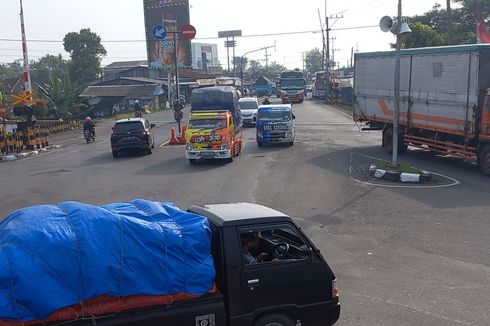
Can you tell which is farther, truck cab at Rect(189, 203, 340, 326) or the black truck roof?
the black truck roof

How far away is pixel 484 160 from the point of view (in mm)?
18141

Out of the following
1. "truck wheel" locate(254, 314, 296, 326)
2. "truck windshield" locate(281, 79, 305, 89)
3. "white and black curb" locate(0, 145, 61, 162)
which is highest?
"truck windshield" locate(281, 79, 305, 89)

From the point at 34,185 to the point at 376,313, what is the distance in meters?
14.5

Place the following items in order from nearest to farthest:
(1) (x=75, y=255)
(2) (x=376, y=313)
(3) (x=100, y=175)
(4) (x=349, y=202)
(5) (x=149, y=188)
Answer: (1) (x=75, y=255)
(2) (x=376, y=313)
(4) (x=349, y=202)
(5) (x=149, y=188)
(3) (x=100, y=175)

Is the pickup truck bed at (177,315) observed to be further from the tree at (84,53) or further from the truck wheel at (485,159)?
the tree at (84,53)

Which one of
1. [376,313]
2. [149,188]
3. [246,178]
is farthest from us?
[246,178]

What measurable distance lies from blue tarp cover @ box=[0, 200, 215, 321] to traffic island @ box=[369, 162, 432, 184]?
12.4 meters

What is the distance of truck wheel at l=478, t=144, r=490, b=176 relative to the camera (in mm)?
18000

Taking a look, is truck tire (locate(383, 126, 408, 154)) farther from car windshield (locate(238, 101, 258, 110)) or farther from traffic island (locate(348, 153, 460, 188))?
car windshield (locate(238, 101, 258, 110))

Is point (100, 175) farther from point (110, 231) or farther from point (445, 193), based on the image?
point (110, 231)

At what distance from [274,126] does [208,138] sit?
5.83 metres

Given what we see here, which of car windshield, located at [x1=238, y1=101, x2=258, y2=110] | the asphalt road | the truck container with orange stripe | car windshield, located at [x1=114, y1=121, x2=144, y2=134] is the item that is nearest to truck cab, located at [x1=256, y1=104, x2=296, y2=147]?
the asphalt road

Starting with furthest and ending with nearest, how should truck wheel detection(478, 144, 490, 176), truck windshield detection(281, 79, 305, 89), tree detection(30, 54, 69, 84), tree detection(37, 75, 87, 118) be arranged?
tree detection(30, 54, 69, 84)
truck windshield detection(281, 79, 305, 89)
tree detection(37, 75, 87, 118)
truck wheel detection(478, 144, 490, 176)

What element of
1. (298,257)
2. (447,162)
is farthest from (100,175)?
(298,257)
